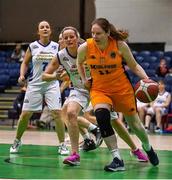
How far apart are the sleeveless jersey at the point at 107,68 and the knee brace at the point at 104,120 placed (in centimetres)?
32

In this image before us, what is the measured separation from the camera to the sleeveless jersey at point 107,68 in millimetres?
6266

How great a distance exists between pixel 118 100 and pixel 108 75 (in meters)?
0.31

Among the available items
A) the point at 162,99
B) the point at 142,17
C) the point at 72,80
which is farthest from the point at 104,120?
the point at 142,17

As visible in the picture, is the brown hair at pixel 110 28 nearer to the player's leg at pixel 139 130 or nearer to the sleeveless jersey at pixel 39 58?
the player's leg at pixel 139 130

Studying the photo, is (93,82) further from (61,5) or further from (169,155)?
(61,5)

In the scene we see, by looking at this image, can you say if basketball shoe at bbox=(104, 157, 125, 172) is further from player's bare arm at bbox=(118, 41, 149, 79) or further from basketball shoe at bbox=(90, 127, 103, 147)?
basketball shoe at bbox=(90, 127, 103, 147)

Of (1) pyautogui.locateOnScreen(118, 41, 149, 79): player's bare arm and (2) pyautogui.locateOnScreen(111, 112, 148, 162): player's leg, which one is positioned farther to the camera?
(2) pyautogui.locateOnScreen(111, 112, 148, 162): player's leg

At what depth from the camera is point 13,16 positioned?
22.3 metres

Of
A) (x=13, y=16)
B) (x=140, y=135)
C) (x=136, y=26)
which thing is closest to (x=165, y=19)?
(x=136, y=26)

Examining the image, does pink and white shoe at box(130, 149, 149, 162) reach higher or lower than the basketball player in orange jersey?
lower

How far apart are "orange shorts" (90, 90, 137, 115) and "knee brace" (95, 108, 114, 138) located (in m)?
0.16

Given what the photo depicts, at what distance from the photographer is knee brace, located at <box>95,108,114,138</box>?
6.09m

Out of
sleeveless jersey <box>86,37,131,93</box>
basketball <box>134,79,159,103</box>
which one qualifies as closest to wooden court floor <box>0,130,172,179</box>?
basketball <box>134,79,159,103</box>

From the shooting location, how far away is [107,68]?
20.6ft
